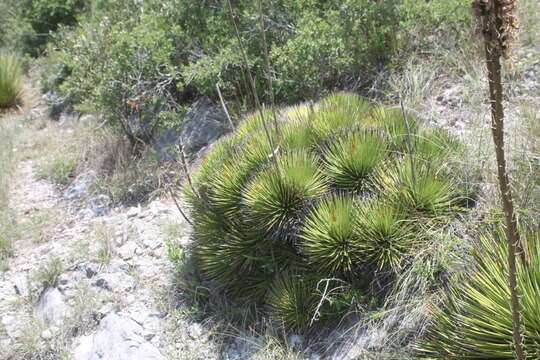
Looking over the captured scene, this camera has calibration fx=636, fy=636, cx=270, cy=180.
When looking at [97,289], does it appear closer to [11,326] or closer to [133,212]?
[11,326]

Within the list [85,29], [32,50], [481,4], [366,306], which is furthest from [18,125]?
[481,4]

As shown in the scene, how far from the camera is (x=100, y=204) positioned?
7.05m

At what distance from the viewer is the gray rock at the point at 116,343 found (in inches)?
188

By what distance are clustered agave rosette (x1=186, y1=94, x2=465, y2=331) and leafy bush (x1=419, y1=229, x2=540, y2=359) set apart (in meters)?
0.66

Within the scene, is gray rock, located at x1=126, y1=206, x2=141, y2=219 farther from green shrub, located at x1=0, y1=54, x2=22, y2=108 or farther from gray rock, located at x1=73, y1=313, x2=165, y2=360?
green shrub, located at x1=0, y1=54, x2=22, y2=108

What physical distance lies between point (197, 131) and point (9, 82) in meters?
5.46

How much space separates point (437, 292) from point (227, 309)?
1755 mm

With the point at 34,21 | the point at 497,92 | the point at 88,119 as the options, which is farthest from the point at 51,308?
the point at 34,21

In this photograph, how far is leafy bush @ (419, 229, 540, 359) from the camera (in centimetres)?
298

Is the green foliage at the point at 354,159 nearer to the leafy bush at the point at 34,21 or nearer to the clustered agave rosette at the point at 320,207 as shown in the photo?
the clustered agave rosette at the point at 320,207

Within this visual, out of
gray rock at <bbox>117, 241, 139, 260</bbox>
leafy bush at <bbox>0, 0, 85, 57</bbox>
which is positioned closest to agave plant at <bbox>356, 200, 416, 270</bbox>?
gray rock at <bbox>117, 241, 139, 260</bbox>

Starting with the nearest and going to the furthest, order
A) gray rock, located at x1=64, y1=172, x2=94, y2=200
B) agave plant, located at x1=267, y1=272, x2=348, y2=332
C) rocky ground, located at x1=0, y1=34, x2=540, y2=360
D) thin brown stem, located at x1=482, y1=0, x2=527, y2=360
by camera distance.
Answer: thin brown stem, located at x1=482, y1=0, x2=527, y2=360 → agave plant, located at x1=267, y1=272, x2=348, y2=332 → rocky ground, located at x1=0, y1=34, x2=540, y2=360 → gray rock, located at x1=64, y1=172, x2=94, y2=200

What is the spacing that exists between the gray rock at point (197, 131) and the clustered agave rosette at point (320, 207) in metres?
2.02

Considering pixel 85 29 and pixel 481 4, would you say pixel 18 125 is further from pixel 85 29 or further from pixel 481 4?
pixel 481 4
